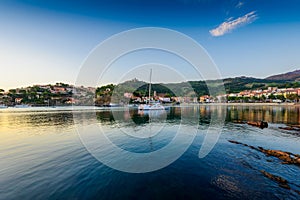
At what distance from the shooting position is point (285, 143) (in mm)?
13508

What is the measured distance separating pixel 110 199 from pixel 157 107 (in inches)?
2224

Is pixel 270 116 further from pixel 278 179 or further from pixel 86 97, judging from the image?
pixel 86 97

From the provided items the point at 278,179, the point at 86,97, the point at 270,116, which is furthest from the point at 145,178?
the point at 86,97

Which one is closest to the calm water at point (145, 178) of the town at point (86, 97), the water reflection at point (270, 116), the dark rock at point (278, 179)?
the dark rock at point (278, 179)

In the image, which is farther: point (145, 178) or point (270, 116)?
point (270, 116)

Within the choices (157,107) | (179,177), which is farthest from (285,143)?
(157,107)

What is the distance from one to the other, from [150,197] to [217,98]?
569ft

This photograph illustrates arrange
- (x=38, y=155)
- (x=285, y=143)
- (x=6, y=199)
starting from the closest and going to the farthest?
(x=6, y=199)
(x=38, y=155)
(x=285, y=143)

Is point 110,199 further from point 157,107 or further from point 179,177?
point 157,107

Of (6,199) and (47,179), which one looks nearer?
(6,199)

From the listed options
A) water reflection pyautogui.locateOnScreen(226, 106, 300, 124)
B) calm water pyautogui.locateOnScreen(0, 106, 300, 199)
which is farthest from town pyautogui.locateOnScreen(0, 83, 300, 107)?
calm water pyautogui.locateOnScreen(0, 106, 300, 199)

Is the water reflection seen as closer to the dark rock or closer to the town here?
the dark rock

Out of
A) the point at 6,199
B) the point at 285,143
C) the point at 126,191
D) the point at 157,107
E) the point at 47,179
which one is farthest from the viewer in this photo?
the point at 157,107

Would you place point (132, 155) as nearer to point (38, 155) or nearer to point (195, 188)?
point (195, 188)
